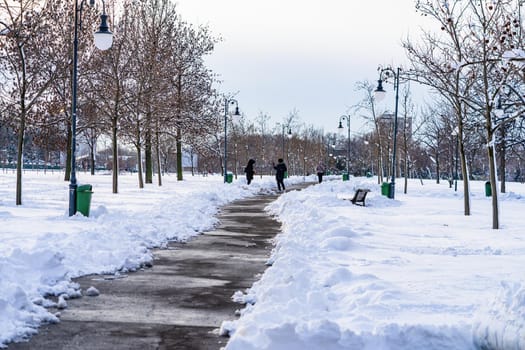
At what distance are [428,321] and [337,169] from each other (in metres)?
114

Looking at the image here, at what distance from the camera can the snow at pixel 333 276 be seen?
5.05 m

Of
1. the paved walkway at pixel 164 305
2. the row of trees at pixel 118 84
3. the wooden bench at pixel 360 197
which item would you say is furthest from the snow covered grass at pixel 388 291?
the row of trees at pixel 118 84

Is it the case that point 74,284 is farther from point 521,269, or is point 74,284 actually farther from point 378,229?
point 378,229

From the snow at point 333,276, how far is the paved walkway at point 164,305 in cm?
24

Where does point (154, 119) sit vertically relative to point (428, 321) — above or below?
above

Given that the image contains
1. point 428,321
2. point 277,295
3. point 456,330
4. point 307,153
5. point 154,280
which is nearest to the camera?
point 456,330

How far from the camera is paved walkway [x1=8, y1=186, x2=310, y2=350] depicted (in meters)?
5.76

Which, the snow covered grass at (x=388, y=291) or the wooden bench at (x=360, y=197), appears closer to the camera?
the snow covered grass at (x=388, y=291)

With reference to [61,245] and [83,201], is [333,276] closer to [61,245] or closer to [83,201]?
[61,245]

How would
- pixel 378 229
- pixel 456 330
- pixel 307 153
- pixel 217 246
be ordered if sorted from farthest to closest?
pixel 307 153 < pixel 378 229 < pixel 217 246 < pixel 456 330

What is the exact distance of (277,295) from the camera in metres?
6.60

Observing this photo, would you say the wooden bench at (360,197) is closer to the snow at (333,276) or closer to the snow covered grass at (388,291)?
the snow at (333,276)

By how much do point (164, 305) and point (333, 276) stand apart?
2263 millimetres

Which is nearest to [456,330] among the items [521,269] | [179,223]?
[521,269]
